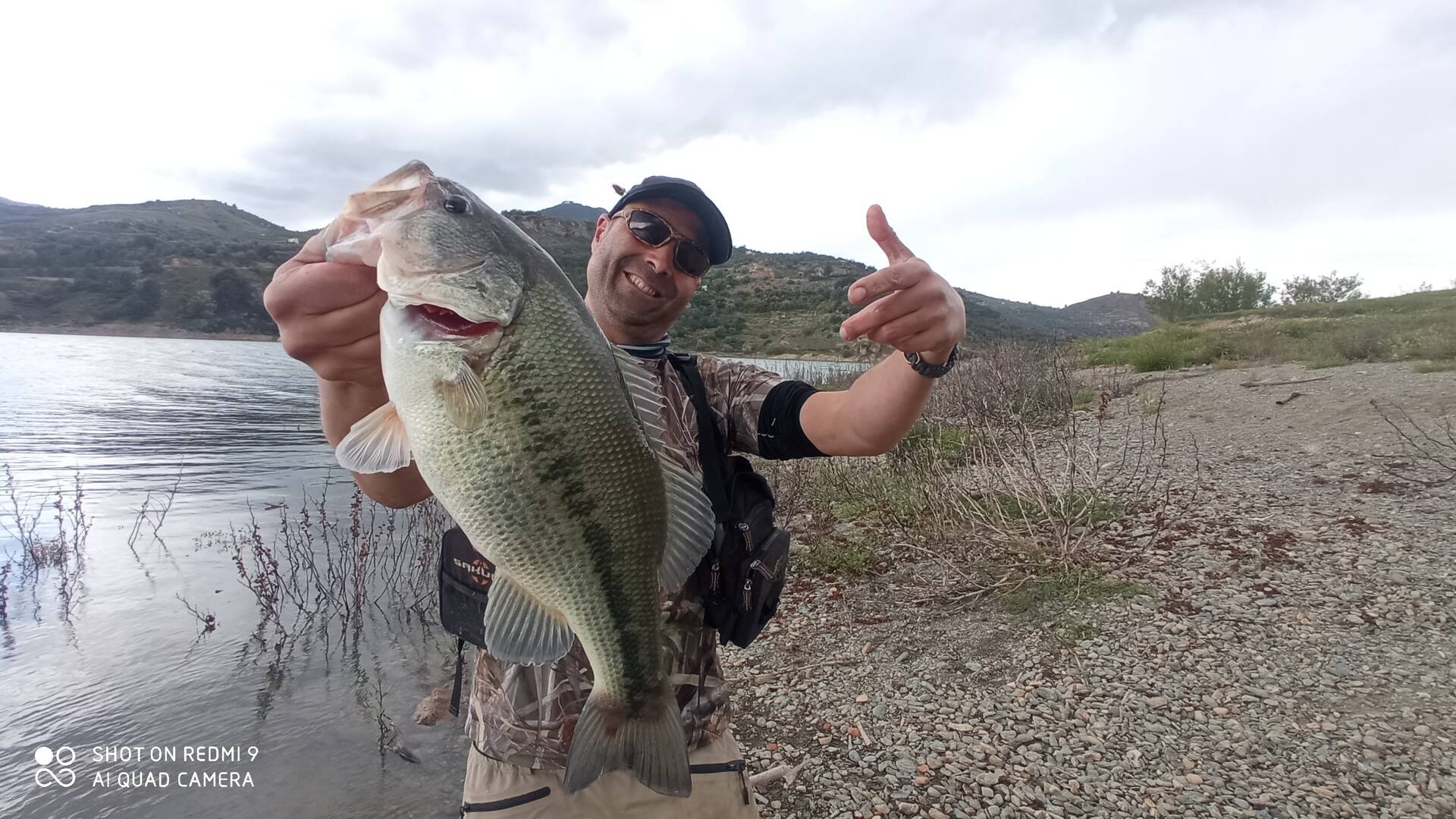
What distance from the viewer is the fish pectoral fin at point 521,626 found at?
6.06 feet

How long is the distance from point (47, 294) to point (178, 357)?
27113mm

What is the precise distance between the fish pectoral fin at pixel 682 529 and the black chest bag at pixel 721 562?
0.20 meters

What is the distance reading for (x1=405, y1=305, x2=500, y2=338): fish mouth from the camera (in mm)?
1716

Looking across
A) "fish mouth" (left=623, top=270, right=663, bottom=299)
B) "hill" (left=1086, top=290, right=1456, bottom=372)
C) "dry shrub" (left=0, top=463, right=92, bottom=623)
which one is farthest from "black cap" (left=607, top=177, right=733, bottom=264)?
"hill" (left=1086, top=290, right=1456, bottom=372)

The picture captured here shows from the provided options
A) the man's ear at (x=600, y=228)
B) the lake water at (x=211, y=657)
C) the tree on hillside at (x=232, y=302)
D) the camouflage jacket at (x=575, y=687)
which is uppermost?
the tree on hillside at (x=232, y=302)

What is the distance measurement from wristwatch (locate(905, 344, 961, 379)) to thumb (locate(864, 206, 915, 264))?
1.11 feet

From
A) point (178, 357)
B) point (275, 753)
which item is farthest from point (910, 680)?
point (178, 357)

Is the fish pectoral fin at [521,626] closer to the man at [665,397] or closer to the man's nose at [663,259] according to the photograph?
the man at [665,397]

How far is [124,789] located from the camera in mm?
4945

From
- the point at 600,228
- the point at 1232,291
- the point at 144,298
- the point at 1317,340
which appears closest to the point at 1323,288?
the point at 1232,291

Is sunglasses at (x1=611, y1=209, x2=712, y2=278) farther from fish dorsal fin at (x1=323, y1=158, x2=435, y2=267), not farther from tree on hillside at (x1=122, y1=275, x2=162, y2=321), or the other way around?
tree on hillside at (x1=122, y1=275, x2=162, y2=321)

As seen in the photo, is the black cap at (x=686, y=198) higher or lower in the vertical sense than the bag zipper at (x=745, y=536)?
higher

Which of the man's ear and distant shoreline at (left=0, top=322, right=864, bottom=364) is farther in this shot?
distant shoreline at (left=0, top=322, right=864, bottom=364)

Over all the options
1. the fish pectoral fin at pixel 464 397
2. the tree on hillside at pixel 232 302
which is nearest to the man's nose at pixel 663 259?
the fish pectoral fin at pixel 464 397
